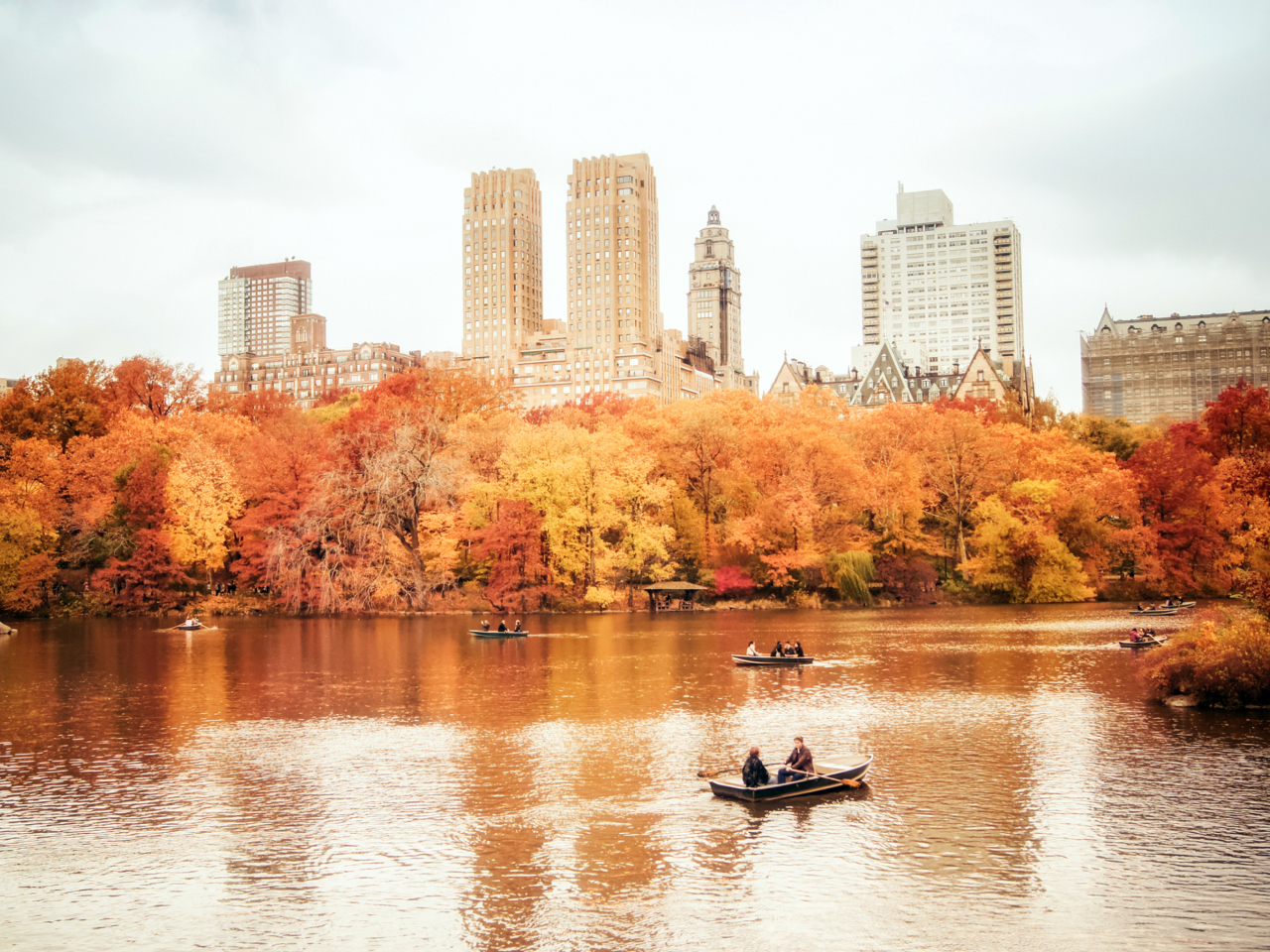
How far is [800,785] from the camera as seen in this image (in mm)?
21859

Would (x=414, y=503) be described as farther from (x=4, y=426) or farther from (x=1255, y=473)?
(x=1255, y=473)

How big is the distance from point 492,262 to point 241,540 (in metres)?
127

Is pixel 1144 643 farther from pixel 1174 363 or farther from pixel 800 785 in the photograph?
pixel 1174 363

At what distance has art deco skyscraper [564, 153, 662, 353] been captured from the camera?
187000 millimetres

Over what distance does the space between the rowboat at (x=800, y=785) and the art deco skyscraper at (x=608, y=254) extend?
164855mm

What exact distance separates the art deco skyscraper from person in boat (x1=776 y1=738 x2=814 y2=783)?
16470 cm

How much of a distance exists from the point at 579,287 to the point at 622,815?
569 feet

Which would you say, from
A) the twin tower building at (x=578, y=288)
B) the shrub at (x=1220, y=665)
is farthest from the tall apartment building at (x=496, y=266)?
the shrub at (x=1220, y=665)

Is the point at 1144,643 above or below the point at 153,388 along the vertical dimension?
below

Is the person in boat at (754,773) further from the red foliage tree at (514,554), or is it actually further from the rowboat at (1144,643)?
the red foliage tree at (514,554)

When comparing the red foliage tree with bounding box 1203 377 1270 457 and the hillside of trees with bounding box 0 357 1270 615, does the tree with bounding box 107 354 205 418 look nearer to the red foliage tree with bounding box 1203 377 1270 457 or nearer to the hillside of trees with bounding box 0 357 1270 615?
the hillside of trees with bounding box 0 357 1270 615

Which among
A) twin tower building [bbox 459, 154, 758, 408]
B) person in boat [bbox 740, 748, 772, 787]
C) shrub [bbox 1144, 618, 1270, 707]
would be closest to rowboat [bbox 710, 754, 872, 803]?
person in boat [bbox 740, 748, 772, 787]

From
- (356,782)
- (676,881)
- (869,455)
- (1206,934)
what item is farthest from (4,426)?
(1206,934)

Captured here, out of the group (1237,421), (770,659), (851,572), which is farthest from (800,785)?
(1237,421)
